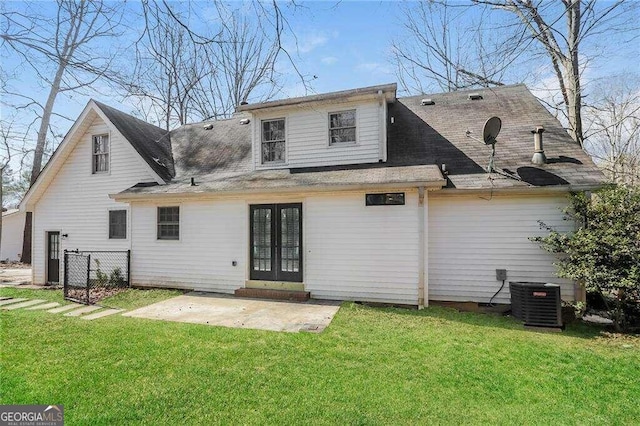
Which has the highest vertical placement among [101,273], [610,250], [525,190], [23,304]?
[525,190]

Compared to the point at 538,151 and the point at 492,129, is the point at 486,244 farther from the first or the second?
the point at 492,129

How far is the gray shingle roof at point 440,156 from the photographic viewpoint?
7.30 metres

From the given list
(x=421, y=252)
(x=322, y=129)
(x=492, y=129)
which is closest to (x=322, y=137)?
(x=322, y=129)

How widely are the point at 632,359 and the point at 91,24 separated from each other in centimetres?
870

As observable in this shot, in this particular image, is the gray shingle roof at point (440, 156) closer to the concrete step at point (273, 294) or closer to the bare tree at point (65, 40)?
the concrete step at point (273, 294)

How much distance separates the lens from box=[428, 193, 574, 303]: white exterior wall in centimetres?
698

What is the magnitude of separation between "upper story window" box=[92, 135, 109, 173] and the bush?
1330 centimetres

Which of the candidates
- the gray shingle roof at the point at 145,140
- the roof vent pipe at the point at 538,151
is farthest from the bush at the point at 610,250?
the gray shingle roof at the point at 145,140

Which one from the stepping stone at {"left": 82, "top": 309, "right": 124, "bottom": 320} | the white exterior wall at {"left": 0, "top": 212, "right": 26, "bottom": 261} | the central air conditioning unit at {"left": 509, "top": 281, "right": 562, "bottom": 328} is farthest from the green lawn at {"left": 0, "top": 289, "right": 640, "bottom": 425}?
the white exterior wall at {"left": 0, "top": 212, "right": 26, "bottom": 261}

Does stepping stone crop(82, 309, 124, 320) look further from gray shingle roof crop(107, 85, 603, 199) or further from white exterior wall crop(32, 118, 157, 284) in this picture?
white exterior wall crop(32, 118, 157, 284)

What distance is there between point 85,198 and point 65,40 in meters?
8.43

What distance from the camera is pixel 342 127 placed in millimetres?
8984

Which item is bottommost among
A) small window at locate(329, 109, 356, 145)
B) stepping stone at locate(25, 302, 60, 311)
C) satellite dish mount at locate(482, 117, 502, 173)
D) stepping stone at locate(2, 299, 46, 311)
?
stepping stone at locate(2, 299, 46, 311)

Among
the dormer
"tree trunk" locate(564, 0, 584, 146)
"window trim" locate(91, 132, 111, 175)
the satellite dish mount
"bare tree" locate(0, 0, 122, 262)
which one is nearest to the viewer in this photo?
"bare tree" locate(0, 0, 122, 262)
